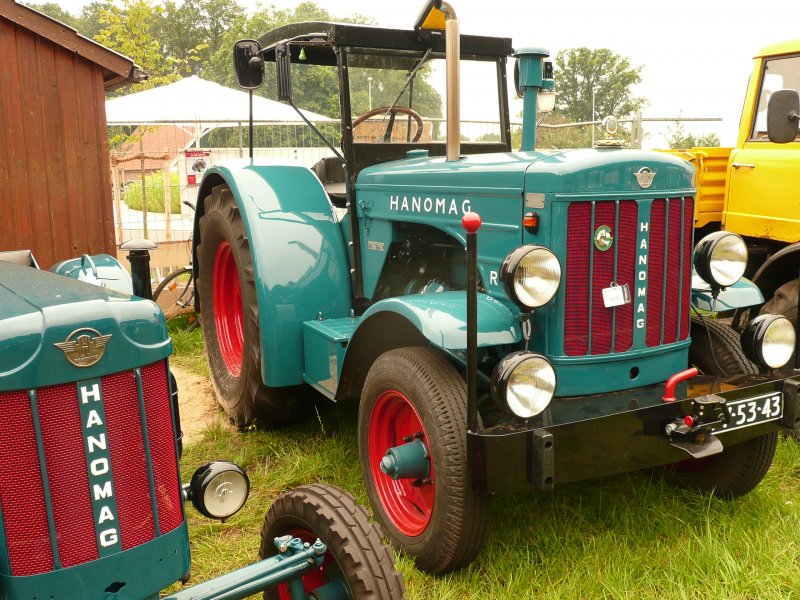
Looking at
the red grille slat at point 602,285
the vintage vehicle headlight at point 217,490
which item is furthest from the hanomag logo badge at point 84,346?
the red grille slat at point 602,285

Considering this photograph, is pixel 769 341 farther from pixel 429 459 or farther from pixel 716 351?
pixel 429 459

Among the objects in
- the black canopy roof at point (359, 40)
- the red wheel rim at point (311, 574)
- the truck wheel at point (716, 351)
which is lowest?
the red wheel rim at point (311, 574)

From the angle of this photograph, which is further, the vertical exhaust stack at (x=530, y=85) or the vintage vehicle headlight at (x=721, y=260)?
the vertical exhaust stack at (x=530, y=85)

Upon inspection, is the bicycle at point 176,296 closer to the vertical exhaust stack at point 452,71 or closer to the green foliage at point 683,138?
the vertical exhaust stack at point 452,71

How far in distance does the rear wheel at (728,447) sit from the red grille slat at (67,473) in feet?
8.22

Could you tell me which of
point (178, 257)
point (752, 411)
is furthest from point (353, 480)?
point (178, 257)

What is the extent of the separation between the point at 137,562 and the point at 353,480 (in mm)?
1866

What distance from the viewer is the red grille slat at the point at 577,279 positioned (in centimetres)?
279

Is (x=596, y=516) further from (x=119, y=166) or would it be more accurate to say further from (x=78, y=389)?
(x=119, y=166)

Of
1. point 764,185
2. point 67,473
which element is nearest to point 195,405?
point 67,473

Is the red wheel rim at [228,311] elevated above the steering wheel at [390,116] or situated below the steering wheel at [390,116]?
below

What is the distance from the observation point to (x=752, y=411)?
279 centimetres

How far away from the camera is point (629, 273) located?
114 inches

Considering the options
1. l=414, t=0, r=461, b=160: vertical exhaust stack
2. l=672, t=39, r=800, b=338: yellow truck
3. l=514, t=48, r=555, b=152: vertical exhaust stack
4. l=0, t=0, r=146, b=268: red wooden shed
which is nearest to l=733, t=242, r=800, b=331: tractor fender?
l=672, t=39, r=800, b=338: yellow truck
